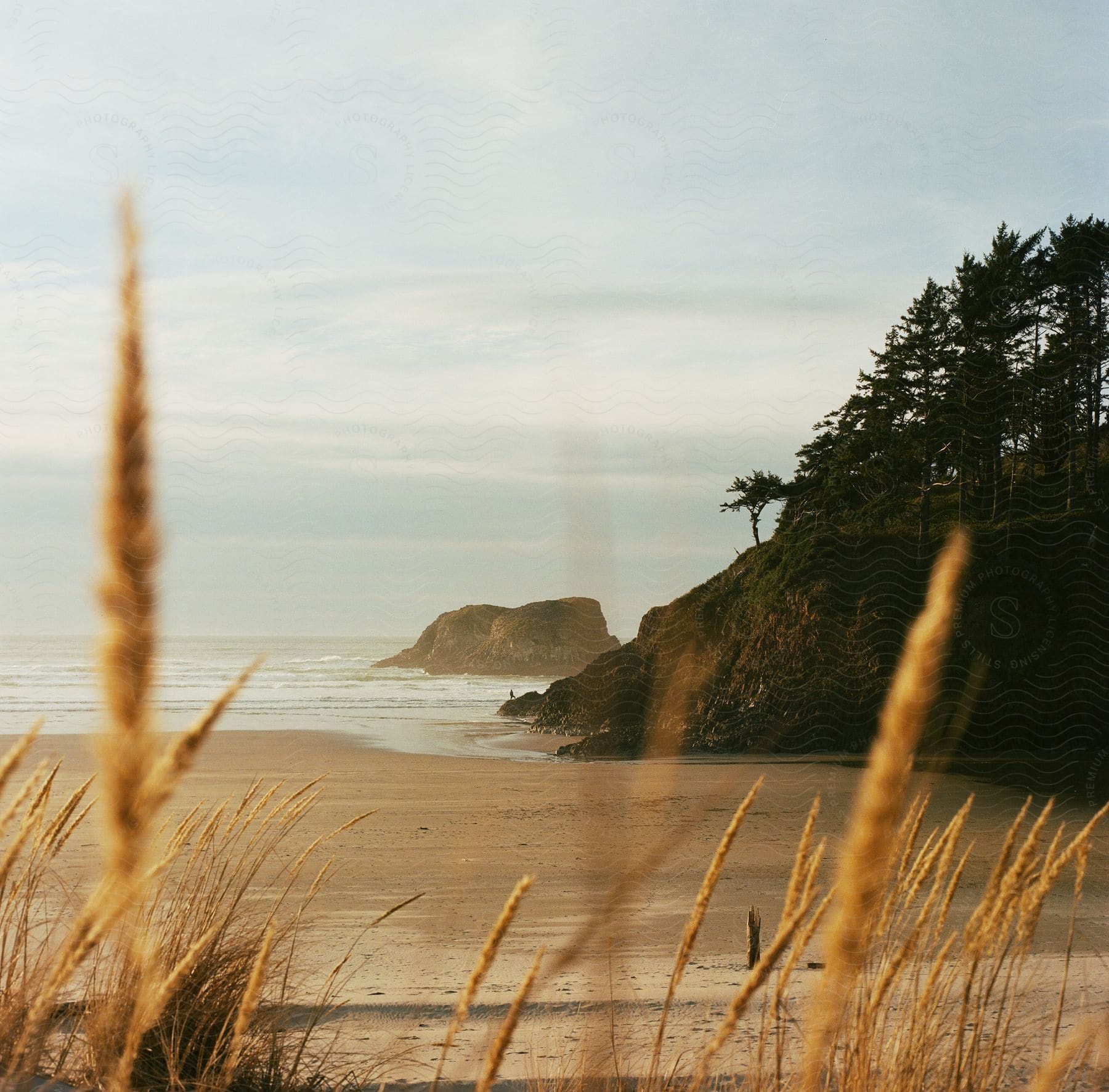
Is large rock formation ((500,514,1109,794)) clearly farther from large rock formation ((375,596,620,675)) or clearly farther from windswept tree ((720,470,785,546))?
large rock formation ((375,596,620,675))

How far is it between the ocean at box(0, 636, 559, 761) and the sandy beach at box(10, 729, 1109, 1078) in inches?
76.6

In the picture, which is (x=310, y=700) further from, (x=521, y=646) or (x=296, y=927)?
(x=521, y=646)

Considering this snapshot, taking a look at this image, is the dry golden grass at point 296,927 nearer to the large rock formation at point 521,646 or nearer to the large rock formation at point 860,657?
the large rock formation at point 860,657

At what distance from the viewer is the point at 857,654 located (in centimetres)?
1759

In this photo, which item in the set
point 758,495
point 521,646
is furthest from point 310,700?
point 521,646

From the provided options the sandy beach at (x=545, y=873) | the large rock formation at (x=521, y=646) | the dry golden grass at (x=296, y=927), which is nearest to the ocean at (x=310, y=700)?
the sandy beach at (x=545, y=873)

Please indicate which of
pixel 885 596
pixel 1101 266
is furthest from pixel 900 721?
pixel 1101 266

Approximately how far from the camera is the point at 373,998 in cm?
446

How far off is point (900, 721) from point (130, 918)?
6.89 ft

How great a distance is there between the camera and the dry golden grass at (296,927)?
37.2 inches

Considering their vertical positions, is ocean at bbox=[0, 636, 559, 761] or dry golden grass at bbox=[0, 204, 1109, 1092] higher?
dry golden grass at bbox=[0, 204, 1109, 1092]

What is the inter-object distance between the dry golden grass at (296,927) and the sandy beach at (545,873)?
8.1 inches

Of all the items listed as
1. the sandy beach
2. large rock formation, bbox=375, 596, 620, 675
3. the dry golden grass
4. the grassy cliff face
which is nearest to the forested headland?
the grassy cliff face

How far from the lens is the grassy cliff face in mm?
16516
